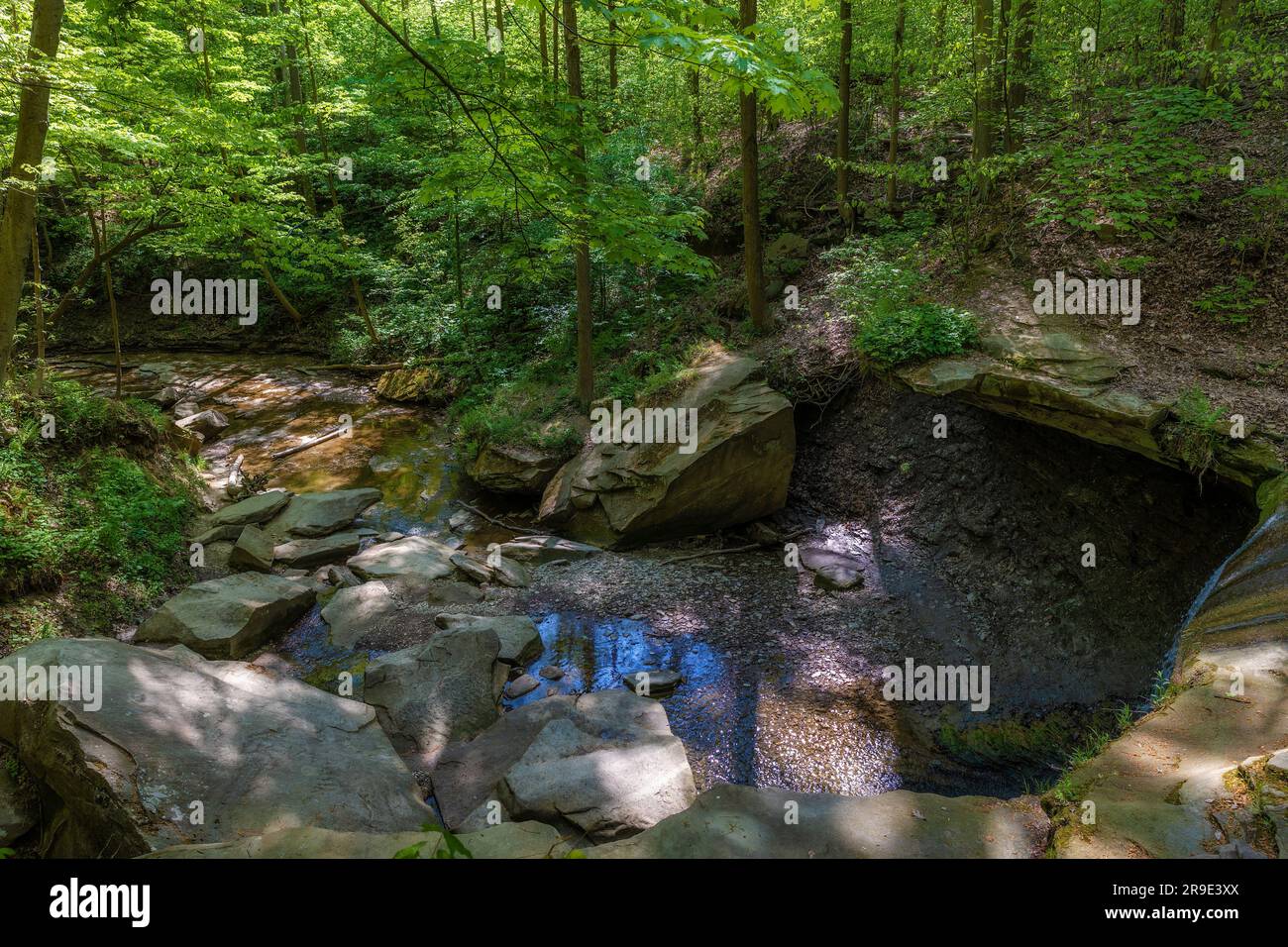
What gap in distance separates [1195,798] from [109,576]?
9.71 meters

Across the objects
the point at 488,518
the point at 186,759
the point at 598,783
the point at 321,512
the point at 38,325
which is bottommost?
the point at 598,783

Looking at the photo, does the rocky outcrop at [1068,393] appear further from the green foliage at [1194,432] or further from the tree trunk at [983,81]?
the tree trunk at [983,81]

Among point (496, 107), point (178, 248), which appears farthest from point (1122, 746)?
point (178, 248)

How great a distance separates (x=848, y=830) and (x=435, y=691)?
414 centimetres

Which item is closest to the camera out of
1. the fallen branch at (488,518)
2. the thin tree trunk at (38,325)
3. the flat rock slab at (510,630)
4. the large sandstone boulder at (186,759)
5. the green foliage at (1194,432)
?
the large sandstone boulder at (186,759)

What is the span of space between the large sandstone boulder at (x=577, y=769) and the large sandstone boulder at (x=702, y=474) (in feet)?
11.8

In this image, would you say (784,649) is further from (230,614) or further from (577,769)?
(230,614)

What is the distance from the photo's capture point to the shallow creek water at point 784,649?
5.94 metres

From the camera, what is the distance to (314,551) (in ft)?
30.1

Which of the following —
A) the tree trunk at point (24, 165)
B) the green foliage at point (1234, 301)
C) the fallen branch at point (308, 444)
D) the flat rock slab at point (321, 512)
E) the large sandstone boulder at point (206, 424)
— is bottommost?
the flat rock slab at point (321, 512)

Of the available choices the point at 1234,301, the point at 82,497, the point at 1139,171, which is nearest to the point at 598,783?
the point at 82,497

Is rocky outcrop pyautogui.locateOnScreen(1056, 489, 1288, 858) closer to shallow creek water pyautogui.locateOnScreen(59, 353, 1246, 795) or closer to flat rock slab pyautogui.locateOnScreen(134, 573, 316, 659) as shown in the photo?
shallow creek water pyautogui.locateOnScreen(59, 353, 1246, 795)

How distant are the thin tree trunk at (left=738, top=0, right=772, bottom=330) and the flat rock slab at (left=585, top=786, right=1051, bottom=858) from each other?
369 inches

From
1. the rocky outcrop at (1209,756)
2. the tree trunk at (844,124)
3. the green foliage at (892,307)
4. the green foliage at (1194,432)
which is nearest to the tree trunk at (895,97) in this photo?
the tree trunk at (844,124)
